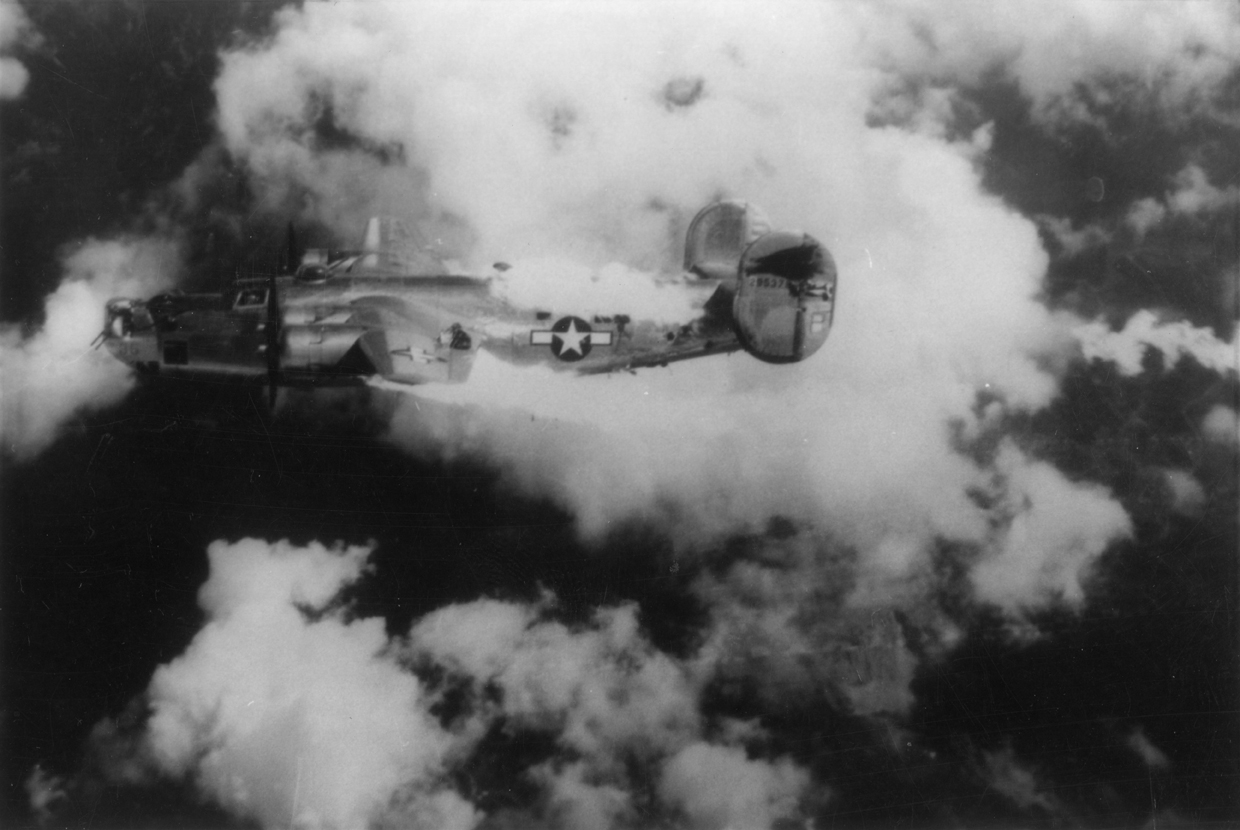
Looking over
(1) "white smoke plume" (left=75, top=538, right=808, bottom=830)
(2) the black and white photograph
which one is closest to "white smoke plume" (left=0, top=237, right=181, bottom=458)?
(2) the black and white photograph

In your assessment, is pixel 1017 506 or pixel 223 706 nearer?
pixel 223 706

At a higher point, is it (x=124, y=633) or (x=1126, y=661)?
(x=124, y=633)

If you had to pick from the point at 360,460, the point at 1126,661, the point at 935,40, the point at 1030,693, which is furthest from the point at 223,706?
the point at 935,40

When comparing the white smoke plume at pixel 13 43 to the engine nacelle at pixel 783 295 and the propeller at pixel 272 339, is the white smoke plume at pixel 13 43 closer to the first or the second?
the propeller at pixel 272 339

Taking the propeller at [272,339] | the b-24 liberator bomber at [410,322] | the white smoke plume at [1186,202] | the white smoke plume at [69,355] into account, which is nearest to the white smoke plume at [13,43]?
the white smoke plume at [69,355]

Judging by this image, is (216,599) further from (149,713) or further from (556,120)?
(556,120)

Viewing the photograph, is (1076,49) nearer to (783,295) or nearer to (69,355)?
(783,295)

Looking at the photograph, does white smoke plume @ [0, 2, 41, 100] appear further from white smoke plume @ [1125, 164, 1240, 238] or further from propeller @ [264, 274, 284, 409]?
white smoke plume @ [1125, 164, 1240, 238]
